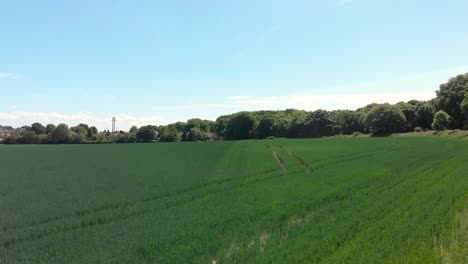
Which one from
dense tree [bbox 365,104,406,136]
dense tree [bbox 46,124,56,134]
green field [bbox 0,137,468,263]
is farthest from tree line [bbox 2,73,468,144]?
green field [bbox 0,137,468,263]

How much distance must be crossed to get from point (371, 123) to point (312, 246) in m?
108

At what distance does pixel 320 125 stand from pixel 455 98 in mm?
49735

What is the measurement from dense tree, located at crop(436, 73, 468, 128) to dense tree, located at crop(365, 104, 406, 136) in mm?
12400

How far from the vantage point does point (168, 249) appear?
385 inches

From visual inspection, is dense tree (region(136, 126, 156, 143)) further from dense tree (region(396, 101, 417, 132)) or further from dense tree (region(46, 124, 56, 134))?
dense tree (region(396, 101, 417, 132))

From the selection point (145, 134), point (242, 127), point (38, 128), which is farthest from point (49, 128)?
point (242, 127)

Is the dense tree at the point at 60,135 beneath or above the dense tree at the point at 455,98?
beneath

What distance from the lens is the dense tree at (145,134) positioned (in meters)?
151

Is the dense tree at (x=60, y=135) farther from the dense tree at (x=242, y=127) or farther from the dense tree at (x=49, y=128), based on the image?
the dense tree at (x=242, y=127)

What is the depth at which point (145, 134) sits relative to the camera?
15188cm

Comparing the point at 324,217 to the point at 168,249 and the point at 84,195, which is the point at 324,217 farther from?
the point at 84,195

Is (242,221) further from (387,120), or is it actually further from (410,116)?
(410,116)

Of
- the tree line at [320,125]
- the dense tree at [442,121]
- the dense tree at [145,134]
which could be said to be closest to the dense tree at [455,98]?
the tree line at [320,125]

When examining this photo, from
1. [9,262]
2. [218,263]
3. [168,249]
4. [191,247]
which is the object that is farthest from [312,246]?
[9,262]
